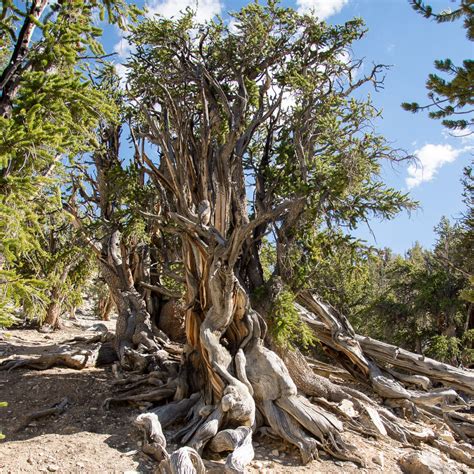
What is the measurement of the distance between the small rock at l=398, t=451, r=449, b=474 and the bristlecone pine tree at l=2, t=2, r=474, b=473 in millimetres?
609

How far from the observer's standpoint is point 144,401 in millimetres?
7051

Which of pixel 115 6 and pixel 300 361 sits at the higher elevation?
pixel 115 6

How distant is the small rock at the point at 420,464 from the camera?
5445 millimetres

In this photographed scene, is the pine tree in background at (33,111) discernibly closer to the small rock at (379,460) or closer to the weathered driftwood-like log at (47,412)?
the weathered driftwood-like log at (47,412)

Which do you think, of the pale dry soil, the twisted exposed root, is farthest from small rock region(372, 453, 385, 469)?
the twisted exposed root

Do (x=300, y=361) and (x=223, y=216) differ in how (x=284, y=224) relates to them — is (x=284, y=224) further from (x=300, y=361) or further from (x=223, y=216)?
(x=300, y=361)

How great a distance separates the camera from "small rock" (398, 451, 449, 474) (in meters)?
5.45

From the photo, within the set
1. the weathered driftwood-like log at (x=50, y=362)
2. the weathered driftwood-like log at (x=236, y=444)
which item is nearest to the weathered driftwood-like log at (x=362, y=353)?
the weathered driftwood-like log at (x=236, y=444)

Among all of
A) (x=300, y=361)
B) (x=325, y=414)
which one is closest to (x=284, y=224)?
(x=300, y=361)

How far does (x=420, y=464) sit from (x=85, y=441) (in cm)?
440

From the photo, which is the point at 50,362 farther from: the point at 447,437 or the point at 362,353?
the point at 447,437

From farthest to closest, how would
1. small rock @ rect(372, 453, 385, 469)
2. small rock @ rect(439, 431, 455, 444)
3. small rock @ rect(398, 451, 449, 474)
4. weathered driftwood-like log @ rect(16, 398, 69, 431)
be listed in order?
small rock @ rect(439, 431, 455, 444)
weathered driftwood-like log @ rect(16, 398, 69, 431)
small rock @ rect(372, 453, 385, 469)
small rock @ rect(398, 451, 449, 474)

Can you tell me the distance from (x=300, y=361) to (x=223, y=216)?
119 inches

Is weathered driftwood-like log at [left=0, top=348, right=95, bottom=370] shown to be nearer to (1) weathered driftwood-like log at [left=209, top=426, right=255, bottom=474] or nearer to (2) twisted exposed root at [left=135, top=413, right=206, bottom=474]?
(2) twisted exposed root at [left=135, top=413, right=206, bottom=474]
